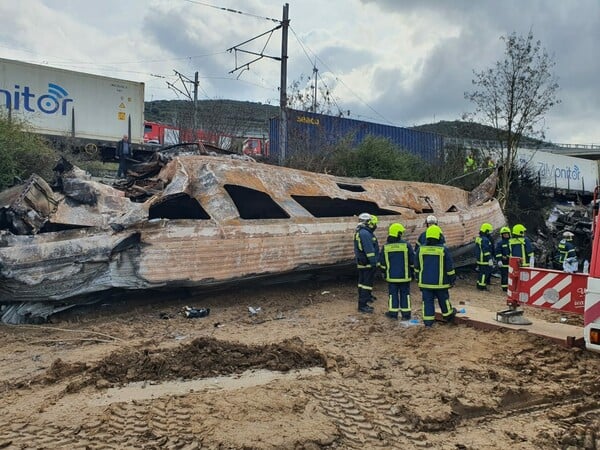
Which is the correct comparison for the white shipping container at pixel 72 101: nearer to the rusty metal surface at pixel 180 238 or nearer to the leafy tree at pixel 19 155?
the leafy tree at pixel 19 155

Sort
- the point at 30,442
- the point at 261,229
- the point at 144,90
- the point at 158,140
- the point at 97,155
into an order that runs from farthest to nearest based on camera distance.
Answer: the point at 158,140 → the point at 144,90 → the point at 97,155 → the point at 261,229 → the point at 30,442

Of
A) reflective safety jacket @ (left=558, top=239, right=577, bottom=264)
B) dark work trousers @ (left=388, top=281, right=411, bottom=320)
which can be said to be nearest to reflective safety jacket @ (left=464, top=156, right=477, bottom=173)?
reflective safety jacket @ (left=558, top=239, right=577, bottom=264)

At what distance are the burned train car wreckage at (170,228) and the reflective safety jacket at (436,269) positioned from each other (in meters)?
1.58

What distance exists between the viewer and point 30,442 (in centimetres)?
278

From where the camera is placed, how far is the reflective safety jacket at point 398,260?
6328 millimetres

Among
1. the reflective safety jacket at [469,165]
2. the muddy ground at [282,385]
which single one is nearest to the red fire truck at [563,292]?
the muddy ground at [282,385]

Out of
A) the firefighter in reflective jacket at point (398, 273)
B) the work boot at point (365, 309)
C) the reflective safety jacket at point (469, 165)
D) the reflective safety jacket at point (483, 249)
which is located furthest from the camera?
the reflective safety jacket at point (469, 165)

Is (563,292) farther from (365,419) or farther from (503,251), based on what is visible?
(503,251)

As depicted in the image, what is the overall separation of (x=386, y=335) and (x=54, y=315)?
3.61 m

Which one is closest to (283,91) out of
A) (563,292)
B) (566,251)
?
(566,251)

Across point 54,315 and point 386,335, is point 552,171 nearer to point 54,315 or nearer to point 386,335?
point 386,335

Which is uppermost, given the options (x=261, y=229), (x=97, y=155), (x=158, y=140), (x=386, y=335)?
(x=158, y=140)

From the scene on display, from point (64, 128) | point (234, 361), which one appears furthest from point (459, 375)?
point (64, 128)

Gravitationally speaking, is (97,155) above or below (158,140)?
below
